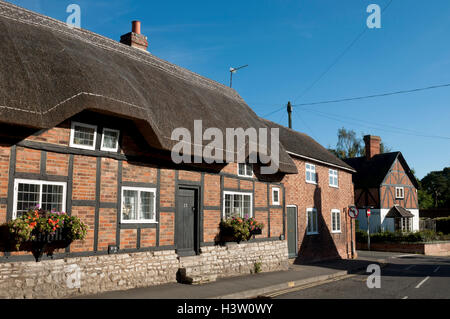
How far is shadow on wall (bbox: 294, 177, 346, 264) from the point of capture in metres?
18.1

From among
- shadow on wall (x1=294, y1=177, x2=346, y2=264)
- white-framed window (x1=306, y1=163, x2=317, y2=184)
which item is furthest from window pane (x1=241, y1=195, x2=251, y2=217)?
white-framed window (x1=306, y1=163, x2=317, y2=184)

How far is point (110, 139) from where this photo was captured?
9.80 m

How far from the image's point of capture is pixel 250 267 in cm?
1373

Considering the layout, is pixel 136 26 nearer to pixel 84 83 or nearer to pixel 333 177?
pixel 84 83

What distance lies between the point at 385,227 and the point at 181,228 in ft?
80.9

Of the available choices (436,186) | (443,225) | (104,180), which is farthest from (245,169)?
(436,186)

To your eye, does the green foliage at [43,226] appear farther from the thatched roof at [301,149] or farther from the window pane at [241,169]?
the thatched roof at [301,149]

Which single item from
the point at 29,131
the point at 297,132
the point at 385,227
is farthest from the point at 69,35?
the point at 385,227

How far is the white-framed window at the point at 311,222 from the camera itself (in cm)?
1867

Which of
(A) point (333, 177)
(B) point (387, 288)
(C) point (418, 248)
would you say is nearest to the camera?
(B) point (387, 288)

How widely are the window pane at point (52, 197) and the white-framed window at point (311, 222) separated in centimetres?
1266

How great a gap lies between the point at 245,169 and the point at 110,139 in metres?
5.81
